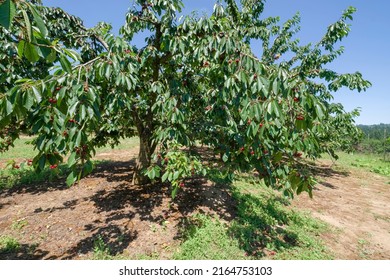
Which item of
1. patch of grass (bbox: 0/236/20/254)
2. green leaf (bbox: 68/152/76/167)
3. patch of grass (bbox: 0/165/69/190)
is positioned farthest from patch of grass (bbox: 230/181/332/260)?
patch of grass (bbox: 0/165/69/190)

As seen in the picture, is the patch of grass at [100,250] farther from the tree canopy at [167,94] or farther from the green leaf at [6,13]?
the green leaf at [6,13]

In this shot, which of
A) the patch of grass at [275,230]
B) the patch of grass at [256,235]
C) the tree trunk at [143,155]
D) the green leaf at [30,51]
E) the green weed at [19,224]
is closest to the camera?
the green leaf at [30,51]

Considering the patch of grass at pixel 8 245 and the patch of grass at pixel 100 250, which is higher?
the patch of grass at pixel 100 250

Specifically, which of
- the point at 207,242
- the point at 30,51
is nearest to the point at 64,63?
the point at 30,51

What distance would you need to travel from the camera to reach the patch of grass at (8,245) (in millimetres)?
3643

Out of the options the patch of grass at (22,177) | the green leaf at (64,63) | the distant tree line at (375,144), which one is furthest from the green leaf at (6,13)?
the distant tree line at (375,144)

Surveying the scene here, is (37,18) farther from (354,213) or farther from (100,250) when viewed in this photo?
(354,213)

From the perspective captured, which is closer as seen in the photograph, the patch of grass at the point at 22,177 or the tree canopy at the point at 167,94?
the tree canopy at the point at 167,94

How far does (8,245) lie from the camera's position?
3727mm

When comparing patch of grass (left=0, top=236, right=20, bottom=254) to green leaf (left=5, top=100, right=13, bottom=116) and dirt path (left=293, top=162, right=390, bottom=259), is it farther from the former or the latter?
dirt path (left=293, top=162, right=390, bottom=259)

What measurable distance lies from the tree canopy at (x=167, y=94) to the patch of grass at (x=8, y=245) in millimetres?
1640

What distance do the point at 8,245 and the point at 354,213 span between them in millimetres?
7559
